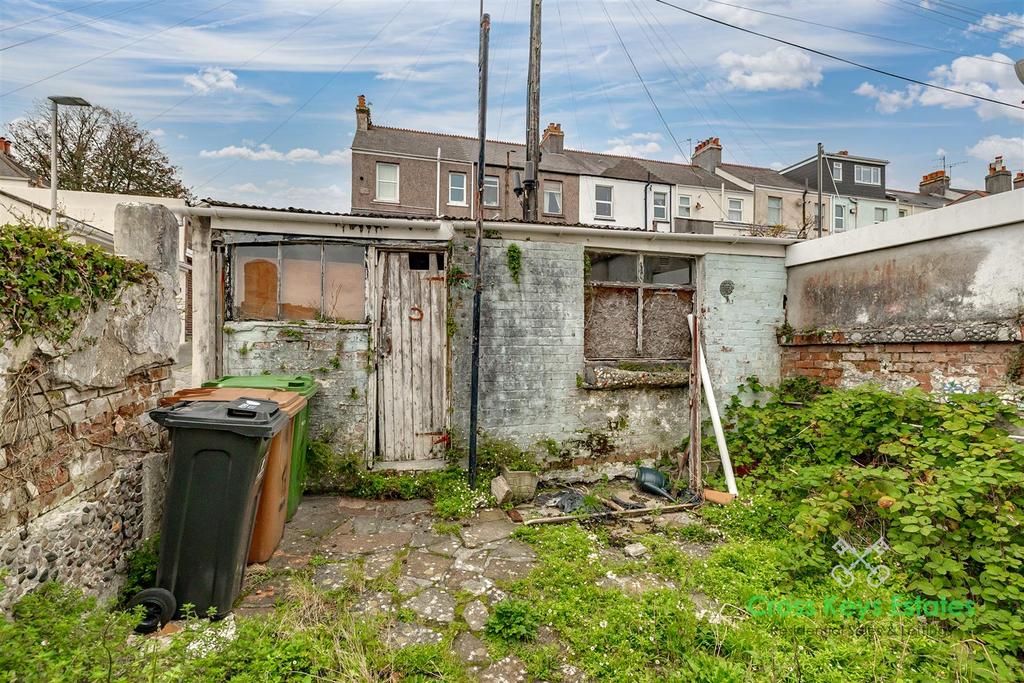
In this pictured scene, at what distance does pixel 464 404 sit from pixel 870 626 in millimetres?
4034

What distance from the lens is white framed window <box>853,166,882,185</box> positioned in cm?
2438

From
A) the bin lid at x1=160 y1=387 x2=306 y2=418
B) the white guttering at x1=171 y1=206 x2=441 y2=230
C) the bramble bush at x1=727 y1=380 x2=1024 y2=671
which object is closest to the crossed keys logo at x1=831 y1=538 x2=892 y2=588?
the bramble bush at x1=727 y1=380 x2=1024 y2=671

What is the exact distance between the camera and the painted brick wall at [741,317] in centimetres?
642

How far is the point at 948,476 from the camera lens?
3.62m

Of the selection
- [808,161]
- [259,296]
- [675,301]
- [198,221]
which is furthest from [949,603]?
[808,161]

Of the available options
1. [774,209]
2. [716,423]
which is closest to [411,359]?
Answer: [716,423]

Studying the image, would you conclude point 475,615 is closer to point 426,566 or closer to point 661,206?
point 426,566

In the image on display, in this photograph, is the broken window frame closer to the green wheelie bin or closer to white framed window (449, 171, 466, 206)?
the green wheelie bin

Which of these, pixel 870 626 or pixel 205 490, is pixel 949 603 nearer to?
pixel 870 626

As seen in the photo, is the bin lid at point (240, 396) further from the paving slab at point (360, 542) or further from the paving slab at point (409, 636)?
the paving slab at point (409, 636)

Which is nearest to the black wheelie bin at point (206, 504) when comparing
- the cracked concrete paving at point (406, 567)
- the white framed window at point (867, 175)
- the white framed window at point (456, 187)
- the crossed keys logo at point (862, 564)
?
the cracked concrete paving at point (406, 567)

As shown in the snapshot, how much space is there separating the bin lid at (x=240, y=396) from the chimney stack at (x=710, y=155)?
24.5 meters

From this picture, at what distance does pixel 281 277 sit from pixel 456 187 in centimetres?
1575

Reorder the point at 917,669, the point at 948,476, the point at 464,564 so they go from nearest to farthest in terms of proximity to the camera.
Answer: the point at 917,669 → the point at 948,476 → the point at 464,564
